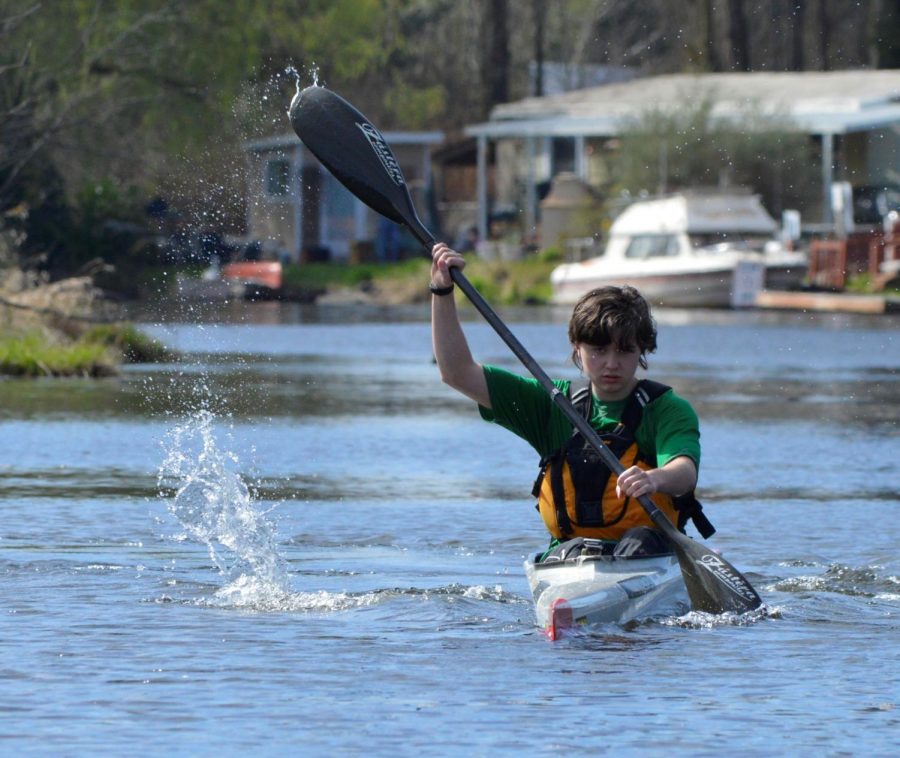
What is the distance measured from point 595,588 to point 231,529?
296 centimetres

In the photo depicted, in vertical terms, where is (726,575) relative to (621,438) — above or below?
below

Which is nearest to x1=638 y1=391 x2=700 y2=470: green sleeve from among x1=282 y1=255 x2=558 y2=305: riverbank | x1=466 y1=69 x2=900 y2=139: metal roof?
x1=282 y1=255 x2=558 y2=305: riverbank

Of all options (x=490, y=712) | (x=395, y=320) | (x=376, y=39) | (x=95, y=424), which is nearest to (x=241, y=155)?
(x=95, y=424)

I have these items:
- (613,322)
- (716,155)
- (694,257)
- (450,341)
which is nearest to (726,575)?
(613,322)

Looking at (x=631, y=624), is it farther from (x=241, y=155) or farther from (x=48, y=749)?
(x=241, y=155)

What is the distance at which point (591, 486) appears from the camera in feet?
23.6

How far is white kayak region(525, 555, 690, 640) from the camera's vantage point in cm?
707

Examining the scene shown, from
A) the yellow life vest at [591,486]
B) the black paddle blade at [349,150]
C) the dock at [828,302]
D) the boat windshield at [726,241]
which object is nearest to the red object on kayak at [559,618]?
the yellow life vest at [591,486]

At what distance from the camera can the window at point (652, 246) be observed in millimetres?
36219

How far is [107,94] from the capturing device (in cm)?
3175

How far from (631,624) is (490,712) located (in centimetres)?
134

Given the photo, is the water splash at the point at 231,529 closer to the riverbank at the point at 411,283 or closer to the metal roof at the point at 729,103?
the riverbank at the point at 411,283

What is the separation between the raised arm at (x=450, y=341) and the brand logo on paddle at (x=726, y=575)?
3.23ft

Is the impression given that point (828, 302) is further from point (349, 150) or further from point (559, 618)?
point (559, 618)
